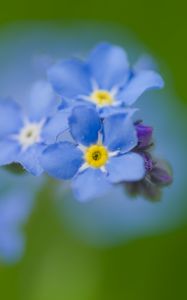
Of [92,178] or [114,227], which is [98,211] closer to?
[114,227]

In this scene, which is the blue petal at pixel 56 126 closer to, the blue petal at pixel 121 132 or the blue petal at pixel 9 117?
the blue petal at pixel 121 132

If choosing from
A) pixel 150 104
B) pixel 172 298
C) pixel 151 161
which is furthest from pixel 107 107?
pixel 172 298

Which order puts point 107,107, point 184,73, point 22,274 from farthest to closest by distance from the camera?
point 184,73 < point 22,274 < point 107,107

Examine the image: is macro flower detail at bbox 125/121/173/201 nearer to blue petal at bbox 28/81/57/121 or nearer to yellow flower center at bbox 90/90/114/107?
yellow flower center at bbox 90/90/114/107

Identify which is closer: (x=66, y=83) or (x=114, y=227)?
(x=66, y=83)

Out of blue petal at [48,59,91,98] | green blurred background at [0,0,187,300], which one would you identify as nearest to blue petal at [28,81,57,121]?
A: blue petal at [48,59,91,98]

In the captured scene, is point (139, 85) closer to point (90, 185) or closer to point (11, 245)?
point (90, 185)

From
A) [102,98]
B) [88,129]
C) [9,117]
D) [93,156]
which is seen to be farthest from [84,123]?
[9,117]
